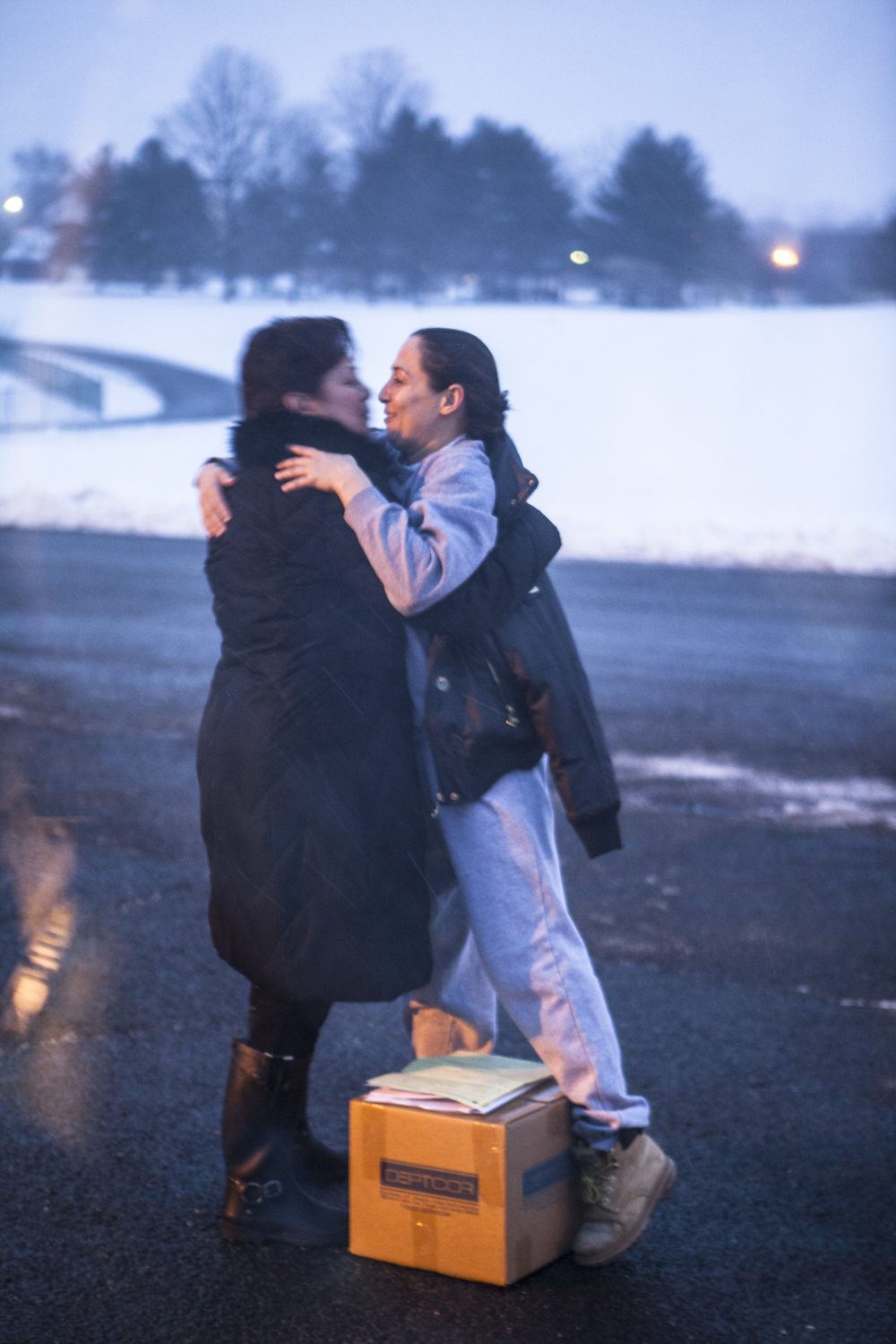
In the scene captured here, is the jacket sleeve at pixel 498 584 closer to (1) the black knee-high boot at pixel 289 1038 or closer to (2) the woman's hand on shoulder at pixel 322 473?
(2) the woman's hand on shoulder at pixel 322 473

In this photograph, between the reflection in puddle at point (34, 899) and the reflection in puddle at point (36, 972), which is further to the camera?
the reflection in puddle at point (34, 899)

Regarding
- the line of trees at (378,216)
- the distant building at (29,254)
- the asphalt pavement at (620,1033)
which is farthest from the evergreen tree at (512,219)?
the asphalt pavement at (620,1033)

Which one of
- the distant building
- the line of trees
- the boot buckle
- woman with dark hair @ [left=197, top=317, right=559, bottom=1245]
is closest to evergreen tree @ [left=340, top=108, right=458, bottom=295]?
the line of trees

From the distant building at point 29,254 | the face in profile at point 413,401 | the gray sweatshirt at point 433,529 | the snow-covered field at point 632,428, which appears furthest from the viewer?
the distant building at point 29,254

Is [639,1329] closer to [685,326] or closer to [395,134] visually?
[685,326]

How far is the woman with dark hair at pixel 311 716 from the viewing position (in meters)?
2.85

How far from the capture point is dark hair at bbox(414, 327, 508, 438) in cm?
294

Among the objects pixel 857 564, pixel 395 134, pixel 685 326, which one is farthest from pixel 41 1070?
pixel 395 134

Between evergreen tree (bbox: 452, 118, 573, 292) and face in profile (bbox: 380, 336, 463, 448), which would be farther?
evergreen tree (bbox: 452, 118, 573, 292)

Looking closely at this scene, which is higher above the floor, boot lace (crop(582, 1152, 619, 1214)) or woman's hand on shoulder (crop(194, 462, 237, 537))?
woman's hand on shoulder (crop(194, 462, 237, 537))

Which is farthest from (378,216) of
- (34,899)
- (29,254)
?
(34,899)

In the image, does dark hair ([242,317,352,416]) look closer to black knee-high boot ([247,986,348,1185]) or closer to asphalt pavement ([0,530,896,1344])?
black knee-high boot ([247,986,348,1185])

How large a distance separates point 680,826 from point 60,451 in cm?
2667

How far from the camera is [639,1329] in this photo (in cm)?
269
